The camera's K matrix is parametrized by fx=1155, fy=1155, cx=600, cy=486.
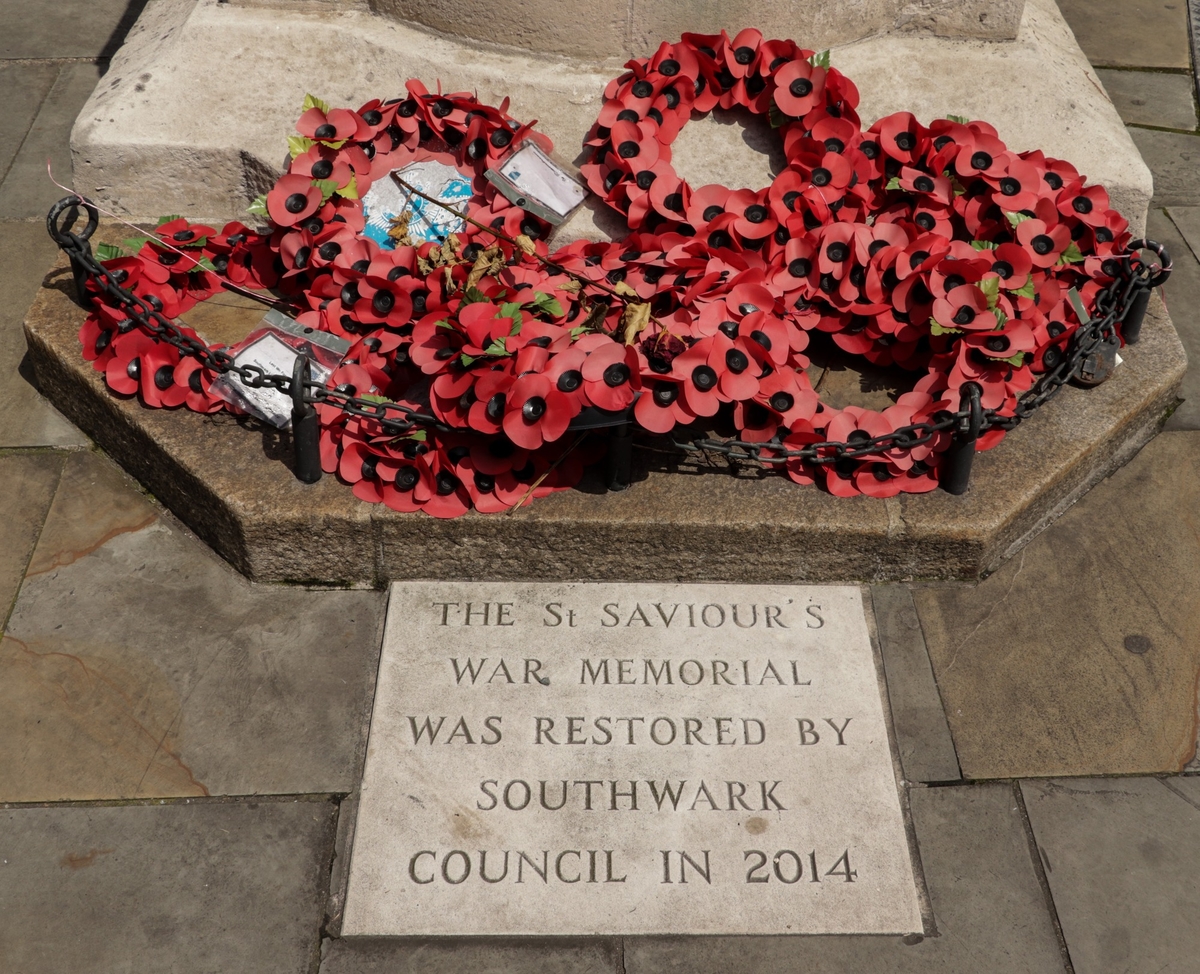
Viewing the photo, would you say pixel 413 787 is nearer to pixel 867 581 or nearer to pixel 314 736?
pixel 314 736

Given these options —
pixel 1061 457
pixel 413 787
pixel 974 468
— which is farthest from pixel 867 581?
pixel 413 787

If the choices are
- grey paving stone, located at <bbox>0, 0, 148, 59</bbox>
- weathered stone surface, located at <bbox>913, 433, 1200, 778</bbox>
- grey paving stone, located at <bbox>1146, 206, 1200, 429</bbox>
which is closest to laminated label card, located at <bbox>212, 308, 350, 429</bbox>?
weathered stone surface, located at <bbox>913, 433, 1200, 778</bbox>

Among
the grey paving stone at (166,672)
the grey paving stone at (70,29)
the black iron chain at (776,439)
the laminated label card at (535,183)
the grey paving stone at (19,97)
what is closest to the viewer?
the grey paving stone at (166,672)

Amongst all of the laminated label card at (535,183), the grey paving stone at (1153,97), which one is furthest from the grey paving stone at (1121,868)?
the grey paving stone at (1153,97)

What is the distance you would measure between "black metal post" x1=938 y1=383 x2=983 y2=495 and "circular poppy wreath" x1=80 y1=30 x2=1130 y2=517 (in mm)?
55

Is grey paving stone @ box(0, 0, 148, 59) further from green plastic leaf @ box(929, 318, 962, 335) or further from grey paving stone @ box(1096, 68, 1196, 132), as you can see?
grey paving stone @ box(1096, 68, 1196, 132)

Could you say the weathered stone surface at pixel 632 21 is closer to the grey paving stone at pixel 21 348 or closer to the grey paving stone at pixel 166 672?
the grey paving stone at pixel 21 348

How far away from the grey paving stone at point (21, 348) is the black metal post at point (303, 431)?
984mm

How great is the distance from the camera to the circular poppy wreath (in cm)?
324

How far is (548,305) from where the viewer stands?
3383 mm

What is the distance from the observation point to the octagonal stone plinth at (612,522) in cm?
327

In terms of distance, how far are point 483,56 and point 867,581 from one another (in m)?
2.23

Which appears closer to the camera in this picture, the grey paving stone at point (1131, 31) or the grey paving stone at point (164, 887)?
the grey paving stone at point (164, 887)

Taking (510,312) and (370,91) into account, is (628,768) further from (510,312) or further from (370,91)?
(370,91)
